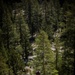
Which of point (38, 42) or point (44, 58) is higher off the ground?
point (38, 42)

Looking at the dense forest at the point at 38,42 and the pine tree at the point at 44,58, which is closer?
the dense forest at the point at 38,42

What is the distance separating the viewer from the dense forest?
876 inches

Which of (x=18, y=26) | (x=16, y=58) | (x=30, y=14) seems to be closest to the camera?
(x=16, y=58)

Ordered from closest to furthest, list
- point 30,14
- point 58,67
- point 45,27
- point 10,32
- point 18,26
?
point 58,67, point 10,32, point 18,26, point 45,27, point 30,14

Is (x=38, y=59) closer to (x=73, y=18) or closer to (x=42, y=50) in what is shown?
(x=42, y=50)

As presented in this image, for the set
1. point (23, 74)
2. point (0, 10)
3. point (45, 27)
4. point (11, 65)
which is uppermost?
point (0, 10)

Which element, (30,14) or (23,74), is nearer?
(23,74)

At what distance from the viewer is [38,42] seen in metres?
28.6

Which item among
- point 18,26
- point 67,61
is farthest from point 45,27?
point 67,61

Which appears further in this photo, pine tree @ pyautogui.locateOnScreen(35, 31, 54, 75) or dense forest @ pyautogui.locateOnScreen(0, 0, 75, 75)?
pine tree @ pyautogui.locateOnScreen(35, 31, 54, 75)

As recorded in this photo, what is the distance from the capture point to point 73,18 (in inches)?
828

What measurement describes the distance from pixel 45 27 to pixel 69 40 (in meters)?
47.6

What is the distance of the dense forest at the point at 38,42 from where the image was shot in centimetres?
2225

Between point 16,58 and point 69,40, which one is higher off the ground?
point 69,40
